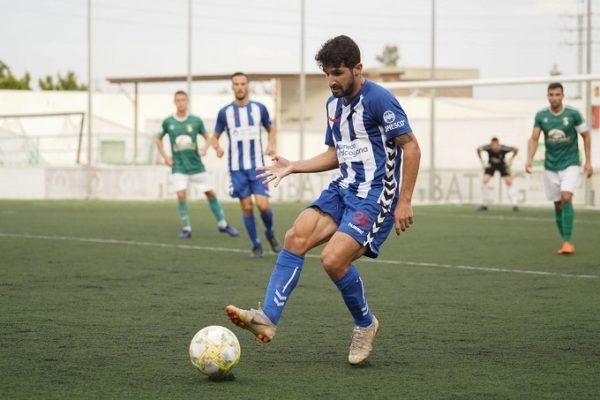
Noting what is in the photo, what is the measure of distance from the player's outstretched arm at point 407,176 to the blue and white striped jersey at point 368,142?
7cm

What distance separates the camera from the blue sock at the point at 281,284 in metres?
6.22

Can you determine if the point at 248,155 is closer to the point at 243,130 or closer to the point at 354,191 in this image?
the point at 243,130

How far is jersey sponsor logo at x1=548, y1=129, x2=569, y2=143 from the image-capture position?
13641 mm

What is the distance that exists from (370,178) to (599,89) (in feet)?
69.6

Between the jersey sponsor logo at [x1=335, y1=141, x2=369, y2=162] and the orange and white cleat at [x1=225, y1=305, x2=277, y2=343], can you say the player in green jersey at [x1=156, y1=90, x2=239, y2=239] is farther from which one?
the orange and white cleat at [x1=225, y1=305, x2=277, y2=343]

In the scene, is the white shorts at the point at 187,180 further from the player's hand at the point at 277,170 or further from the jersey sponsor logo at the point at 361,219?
the jersey sponsor logo at the point at 361,219

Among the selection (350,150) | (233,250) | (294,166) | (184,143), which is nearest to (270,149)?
(233,250)

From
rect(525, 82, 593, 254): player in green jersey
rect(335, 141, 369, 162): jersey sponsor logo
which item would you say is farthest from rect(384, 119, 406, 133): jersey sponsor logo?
rect(525, 82, 593, 254): player in green jersey

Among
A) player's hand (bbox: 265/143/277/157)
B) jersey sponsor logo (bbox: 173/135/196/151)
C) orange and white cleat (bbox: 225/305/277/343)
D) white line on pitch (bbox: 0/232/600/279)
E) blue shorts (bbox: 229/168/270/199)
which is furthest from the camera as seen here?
jersey sponsor logo (bbox: 173/135/196/151)

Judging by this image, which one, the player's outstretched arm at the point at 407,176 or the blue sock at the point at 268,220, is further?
the blue sock at the point at 268,220

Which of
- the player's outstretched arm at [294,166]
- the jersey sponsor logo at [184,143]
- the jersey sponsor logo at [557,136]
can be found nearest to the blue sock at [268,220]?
the jersey sponsor logo at [557,136]

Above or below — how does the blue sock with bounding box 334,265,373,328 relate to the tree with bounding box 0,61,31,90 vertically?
below

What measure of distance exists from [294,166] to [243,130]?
283 inches

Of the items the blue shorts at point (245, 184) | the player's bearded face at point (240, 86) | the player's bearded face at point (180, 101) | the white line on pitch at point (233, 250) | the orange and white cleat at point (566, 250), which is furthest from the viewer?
the player's bearded face at point (180, 101)
